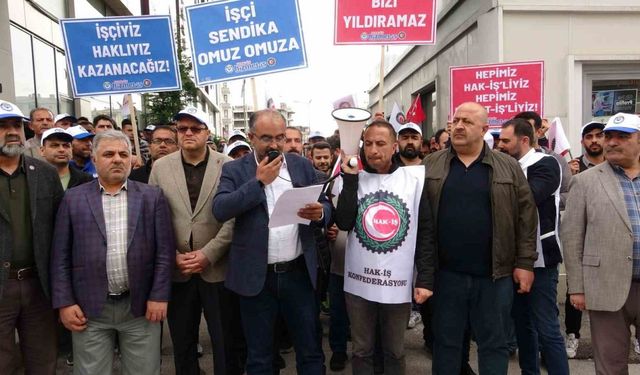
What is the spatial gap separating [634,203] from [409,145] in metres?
2.24

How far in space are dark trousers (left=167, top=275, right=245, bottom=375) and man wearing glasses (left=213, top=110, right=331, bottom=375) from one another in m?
0.33

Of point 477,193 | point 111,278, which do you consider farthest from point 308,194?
point 111,278

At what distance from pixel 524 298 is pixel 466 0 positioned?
7.43 m

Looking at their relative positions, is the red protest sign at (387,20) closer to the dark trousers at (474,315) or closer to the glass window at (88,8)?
the dark trousers at (474,315)

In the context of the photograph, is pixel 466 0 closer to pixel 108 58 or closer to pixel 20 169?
pixel 108 58

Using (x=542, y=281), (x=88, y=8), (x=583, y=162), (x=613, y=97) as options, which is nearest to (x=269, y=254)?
(x=542, y=281)

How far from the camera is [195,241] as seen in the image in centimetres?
337

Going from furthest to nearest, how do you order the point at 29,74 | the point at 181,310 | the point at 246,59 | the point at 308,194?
1. the point at 29,74
2. the point at 246,59
3. the point at 181,310
4. the point at 308,194

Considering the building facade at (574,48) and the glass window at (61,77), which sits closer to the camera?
the building facade at (574,48)

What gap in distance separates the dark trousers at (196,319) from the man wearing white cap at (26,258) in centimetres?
80

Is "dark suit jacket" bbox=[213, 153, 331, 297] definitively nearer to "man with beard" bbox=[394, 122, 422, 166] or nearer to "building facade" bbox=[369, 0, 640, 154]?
"man with beard" bbox=[394, 122, 422, 166]

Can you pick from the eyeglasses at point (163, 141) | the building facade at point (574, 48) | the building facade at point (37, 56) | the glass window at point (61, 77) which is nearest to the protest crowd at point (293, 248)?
the eyeglasses at point (163, 141)

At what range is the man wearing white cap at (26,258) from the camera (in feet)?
9.81

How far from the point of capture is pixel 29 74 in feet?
30.7
